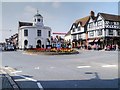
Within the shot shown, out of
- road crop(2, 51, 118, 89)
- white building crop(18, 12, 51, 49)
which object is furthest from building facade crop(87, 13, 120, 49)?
road crop(2, 51, 118, 89)

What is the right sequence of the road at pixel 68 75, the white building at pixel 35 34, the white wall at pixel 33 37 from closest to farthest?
the road at pixel 68 75 → the white building at pixel 35 34 → the white wall at pixel 33 37

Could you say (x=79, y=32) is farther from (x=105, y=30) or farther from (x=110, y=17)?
(x=105, y=30)

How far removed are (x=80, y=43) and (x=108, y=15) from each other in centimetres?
1320

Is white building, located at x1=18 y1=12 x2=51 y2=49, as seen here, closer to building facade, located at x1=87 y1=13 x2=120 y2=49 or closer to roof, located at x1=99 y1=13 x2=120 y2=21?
building facade, located at x1=87 y1=13 x2=120 y2=49

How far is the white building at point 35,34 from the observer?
8081cm

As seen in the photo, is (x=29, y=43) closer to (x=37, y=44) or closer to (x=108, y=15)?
(x=37, y=44)

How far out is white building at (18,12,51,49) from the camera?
3182 inches

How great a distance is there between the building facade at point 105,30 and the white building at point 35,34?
62.1 ft

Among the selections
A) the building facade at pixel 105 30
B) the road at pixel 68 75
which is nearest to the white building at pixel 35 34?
the building facade at pixel 105 30

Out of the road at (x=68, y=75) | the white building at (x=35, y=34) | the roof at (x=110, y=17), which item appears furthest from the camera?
the white building at (x=35, y=34)

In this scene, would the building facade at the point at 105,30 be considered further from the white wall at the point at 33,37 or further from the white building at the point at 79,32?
the white wall at the point at 33,37

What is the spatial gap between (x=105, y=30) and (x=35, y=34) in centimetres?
2691

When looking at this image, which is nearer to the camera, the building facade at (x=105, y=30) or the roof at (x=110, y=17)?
the building facade at (x=105, y=30)

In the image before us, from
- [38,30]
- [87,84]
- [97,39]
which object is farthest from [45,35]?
[87,84]
